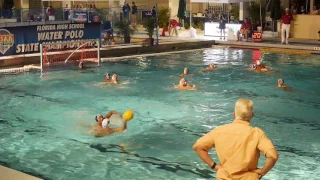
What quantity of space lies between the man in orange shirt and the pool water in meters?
4.12

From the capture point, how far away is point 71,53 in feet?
73.6

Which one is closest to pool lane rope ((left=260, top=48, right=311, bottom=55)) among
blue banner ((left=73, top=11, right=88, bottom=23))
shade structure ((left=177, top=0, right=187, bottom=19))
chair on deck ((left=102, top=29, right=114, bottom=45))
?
chair on deck ((left=102, top=29, right=114, bottom=45))

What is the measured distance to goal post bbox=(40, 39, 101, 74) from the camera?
2144 centimetres

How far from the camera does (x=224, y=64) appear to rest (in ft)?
71.4

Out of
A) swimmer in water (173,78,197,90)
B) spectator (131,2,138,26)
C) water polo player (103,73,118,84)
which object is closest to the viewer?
swimmer in water (173,78,197,90)

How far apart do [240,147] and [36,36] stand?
17947mm

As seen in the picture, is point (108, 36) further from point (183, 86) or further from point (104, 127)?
point (104, 127)

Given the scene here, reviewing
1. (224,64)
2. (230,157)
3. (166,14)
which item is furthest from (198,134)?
(166,14)

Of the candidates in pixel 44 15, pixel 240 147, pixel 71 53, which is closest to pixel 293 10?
pixel 71 53

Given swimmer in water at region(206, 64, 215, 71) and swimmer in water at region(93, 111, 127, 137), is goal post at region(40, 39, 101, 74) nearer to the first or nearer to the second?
swimmer in water at region(206, 64, 215, 71)

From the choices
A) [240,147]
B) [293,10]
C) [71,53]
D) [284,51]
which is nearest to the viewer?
[240,147]

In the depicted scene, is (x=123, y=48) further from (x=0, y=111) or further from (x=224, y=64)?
(x=0, y=111)

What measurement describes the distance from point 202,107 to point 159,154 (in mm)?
4302

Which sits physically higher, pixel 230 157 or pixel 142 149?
pixel 230 157
